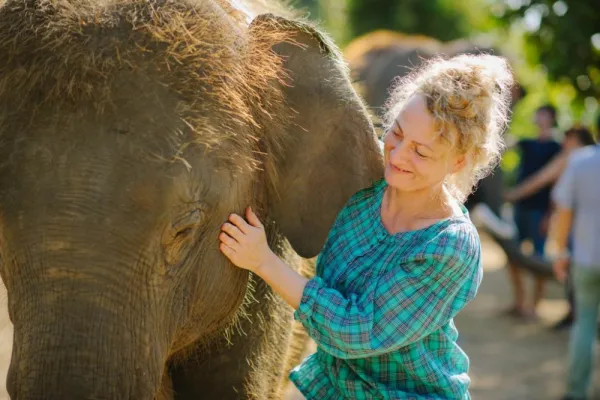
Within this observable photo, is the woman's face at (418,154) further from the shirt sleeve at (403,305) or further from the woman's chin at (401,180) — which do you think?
the shirt sleeve at (403,305)

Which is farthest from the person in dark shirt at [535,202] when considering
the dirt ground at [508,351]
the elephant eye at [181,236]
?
the elephant eye at [181,236]

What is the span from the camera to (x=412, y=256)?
269cm

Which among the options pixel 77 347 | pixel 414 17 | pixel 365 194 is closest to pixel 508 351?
pixel 365 194

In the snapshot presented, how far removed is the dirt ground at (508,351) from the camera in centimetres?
779

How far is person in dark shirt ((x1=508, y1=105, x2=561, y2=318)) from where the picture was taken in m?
10.3

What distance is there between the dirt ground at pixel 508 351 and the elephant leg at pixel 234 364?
319cm

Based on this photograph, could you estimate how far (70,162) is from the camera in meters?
2.44

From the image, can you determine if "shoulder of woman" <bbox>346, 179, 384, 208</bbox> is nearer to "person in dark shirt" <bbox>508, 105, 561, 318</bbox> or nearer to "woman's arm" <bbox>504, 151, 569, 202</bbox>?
"woman's arm" <bbox>504, 151, 569, 202</bbox>

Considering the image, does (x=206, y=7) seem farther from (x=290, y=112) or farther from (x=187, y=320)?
(x=187, y=320)

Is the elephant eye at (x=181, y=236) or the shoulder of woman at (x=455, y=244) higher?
the shoulder of woman at (x=455, y=244)

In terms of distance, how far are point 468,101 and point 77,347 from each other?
1.24 meters

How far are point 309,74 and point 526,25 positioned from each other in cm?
566

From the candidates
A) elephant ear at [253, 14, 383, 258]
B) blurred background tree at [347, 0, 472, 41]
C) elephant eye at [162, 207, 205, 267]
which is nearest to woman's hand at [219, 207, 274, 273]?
elephant eye at [162, 207, 205, 267]

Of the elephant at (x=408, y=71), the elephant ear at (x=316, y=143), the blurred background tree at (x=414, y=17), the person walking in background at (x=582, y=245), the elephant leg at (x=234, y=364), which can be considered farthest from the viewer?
the blurred background tree at (x=414, y=17)
